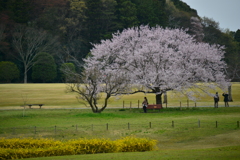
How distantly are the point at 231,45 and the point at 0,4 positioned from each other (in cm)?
6099

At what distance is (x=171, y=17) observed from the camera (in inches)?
4077

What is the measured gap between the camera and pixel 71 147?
660 inches

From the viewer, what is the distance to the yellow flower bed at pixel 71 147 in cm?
1628

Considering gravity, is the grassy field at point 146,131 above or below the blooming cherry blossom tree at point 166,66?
below

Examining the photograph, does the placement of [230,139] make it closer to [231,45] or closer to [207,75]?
[207,75]

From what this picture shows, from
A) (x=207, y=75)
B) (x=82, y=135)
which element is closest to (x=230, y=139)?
(x=82, y=135)

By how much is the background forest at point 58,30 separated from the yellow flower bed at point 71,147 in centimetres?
5605

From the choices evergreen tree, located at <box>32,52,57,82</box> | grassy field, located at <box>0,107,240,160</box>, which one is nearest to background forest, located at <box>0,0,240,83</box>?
evergreen tree, located at <box>32,52,57,82</box>

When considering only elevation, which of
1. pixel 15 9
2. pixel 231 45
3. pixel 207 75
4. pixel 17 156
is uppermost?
pixel 15 9

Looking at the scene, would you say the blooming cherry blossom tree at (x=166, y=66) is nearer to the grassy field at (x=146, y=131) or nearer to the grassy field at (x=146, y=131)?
the grassy field at (x=146, y=131)

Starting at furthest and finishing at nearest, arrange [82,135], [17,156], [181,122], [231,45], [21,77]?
[231,45] < [21,77] < [181,122] < [82,135] < [17,156]

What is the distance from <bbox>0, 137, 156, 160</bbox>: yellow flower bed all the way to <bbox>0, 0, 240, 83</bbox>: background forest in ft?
184

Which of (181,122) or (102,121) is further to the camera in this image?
(102,121)

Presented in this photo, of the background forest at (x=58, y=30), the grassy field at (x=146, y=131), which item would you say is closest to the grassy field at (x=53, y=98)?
the background forest at (x=58, y=30)
